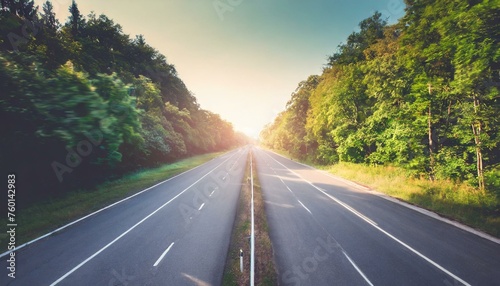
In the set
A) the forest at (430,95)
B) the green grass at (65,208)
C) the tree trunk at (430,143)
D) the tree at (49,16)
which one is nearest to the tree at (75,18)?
the tree at (49,16)

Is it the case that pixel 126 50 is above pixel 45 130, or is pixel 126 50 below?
above

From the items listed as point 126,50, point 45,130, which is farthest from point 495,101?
point 126,50

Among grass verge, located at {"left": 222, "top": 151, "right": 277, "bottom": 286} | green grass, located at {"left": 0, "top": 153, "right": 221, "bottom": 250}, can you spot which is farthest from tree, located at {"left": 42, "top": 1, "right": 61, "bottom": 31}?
grass verge, located at {"left": 222, "top": 151, "right": 277, "bottom": 286}

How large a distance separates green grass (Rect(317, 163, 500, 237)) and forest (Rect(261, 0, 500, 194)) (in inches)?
32.1

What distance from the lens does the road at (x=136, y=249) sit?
6.83 meters

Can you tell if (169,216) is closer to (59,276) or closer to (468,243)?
(59,276)

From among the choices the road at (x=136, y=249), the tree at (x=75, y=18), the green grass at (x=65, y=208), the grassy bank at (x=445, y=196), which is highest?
the tree at (x=75, y=18)

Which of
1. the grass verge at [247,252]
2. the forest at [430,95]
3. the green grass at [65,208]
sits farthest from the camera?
the forest at [430,95]

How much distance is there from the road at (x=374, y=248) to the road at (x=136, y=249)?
9.62 feet

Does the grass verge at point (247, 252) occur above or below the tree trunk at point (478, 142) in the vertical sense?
below

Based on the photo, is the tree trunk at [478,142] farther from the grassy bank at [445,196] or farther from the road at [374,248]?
the road at [374,248]

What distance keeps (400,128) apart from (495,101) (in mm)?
6398

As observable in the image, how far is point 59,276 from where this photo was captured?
6.84 meters

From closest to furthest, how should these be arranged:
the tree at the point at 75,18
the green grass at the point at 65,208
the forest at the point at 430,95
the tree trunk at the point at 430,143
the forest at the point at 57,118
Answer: the forest at the point at 57,118, the green grass at the point at 65,208, the forest at the point at 430,95, the tree trunk at the point at 430,143, the tree at the point at 75,18
